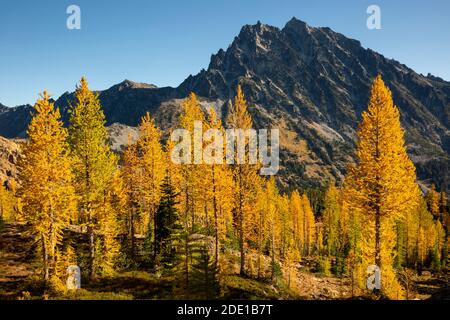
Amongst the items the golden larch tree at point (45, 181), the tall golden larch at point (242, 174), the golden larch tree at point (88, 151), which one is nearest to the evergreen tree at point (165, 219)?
the tall golden larch at point (242, 174)

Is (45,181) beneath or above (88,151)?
beneath

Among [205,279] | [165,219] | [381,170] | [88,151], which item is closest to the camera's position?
[381,170]

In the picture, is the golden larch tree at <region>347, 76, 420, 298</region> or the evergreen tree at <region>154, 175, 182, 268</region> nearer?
the golden larch tree at <region>347, 76, 420, 298</region>

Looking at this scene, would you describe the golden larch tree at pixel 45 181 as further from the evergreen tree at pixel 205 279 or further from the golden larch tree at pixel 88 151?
the evergreen tree at pixel 205 279

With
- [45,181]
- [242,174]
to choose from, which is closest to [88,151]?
[45,181]

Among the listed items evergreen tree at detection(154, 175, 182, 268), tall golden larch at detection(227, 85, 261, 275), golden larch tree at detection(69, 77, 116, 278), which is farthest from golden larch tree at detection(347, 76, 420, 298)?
golden larch tree at detection(69, 77, 116, 278)

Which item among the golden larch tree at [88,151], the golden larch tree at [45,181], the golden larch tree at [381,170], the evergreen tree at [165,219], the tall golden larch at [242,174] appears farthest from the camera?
the evergreen tree at [165,219]

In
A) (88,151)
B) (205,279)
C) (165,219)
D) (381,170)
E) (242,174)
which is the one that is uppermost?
(88,151)

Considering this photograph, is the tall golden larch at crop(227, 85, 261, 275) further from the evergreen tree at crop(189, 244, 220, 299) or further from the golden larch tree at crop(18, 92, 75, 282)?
the golden larch tree at crop(18, 92, 75, 282)

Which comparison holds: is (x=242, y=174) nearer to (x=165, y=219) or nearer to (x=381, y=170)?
(x=165, y=219)
